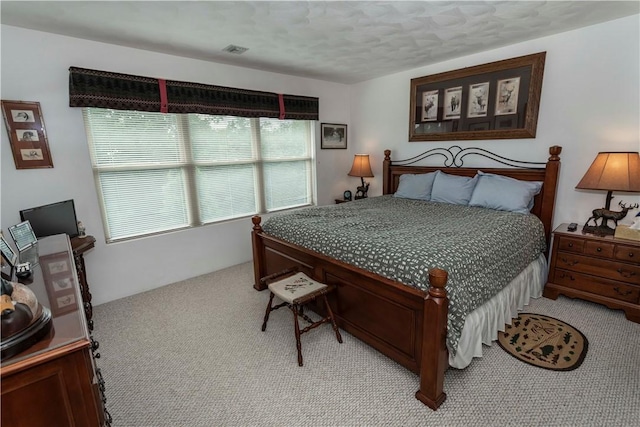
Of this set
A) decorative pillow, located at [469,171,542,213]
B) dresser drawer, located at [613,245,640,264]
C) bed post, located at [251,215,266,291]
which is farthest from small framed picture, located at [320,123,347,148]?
dresser drawer, located at [613,245,640,264]

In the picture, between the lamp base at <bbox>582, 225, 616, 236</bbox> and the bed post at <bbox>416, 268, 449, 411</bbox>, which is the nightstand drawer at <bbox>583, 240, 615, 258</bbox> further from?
the bed post at <bbox>416, 268, 449, 411</bbox>

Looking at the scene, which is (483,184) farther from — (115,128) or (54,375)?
(115,128)

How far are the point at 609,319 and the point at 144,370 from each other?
3.70m

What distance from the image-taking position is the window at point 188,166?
3025 mm

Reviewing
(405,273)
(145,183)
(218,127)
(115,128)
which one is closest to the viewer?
(405,273)

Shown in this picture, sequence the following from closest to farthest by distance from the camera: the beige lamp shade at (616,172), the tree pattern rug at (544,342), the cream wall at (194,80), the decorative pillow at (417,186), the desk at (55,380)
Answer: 1. the desk at (55,380)
2. the tree pattern rug at (544,342)
3. the beige lamp shade at (616,172)
4. the cream wall at (194,80)
5. the decorative pillow at (417,186)

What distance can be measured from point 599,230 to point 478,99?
1.80 metres

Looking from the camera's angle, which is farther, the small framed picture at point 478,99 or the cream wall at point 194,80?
the small framed picture at point 478,99

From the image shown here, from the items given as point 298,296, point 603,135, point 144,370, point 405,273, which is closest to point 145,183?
point 144,370

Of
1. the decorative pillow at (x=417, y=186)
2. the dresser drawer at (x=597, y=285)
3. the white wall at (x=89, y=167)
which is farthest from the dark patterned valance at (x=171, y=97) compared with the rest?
the dresser drawer at (x=597, y=285)

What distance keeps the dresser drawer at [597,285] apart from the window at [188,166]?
3301 mm

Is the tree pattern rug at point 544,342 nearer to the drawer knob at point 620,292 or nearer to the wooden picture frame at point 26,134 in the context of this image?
the drawer knob at point 620,292

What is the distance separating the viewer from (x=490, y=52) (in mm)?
3354

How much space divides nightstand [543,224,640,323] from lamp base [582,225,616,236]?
0.22 ft
